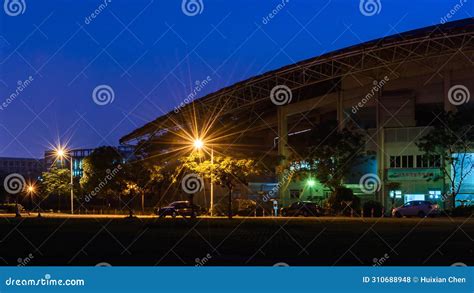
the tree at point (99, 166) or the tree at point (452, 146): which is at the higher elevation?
the tree at point (99, 166)

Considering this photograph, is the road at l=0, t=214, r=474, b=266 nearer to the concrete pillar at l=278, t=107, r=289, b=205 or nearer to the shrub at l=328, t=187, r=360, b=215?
the shrub at l=328, t=187, r=360, b=215

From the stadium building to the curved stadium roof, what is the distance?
9cm

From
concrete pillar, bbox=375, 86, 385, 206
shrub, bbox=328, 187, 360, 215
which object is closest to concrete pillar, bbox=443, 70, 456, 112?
concrete pillar, bbox=375, 86, 385, 206

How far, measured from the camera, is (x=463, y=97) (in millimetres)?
58875

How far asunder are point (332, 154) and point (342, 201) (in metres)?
4.48

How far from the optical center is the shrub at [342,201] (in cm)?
5641

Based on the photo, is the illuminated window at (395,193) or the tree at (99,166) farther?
the tree at (99,166)

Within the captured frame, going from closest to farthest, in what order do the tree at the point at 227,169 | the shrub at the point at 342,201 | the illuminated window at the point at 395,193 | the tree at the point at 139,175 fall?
the tree at the point at 227,169, the shrub at the point at 342,201, the illuminated window at the point at 395,193, the tree at the point at 139,175

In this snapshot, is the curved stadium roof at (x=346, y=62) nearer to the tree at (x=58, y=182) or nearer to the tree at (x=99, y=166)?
the tree at (x=99, y=166)

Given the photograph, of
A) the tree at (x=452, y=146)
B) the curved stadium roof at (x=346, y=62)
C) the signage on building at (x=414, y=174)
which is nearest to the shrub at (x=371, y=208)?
the tree at (x=452, y=146)

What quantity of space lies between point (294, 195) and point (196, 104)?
14.2 metres

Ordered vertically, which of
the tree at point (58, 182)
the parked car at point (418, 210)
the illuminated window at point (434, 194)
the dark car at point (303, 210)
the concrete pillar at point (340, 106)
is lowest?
the parked car at point (418, 210)

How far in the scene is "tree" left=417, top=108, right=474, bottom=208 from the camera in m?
54.4

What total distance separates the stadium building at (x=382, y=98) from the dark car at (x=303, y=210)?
5.43m
